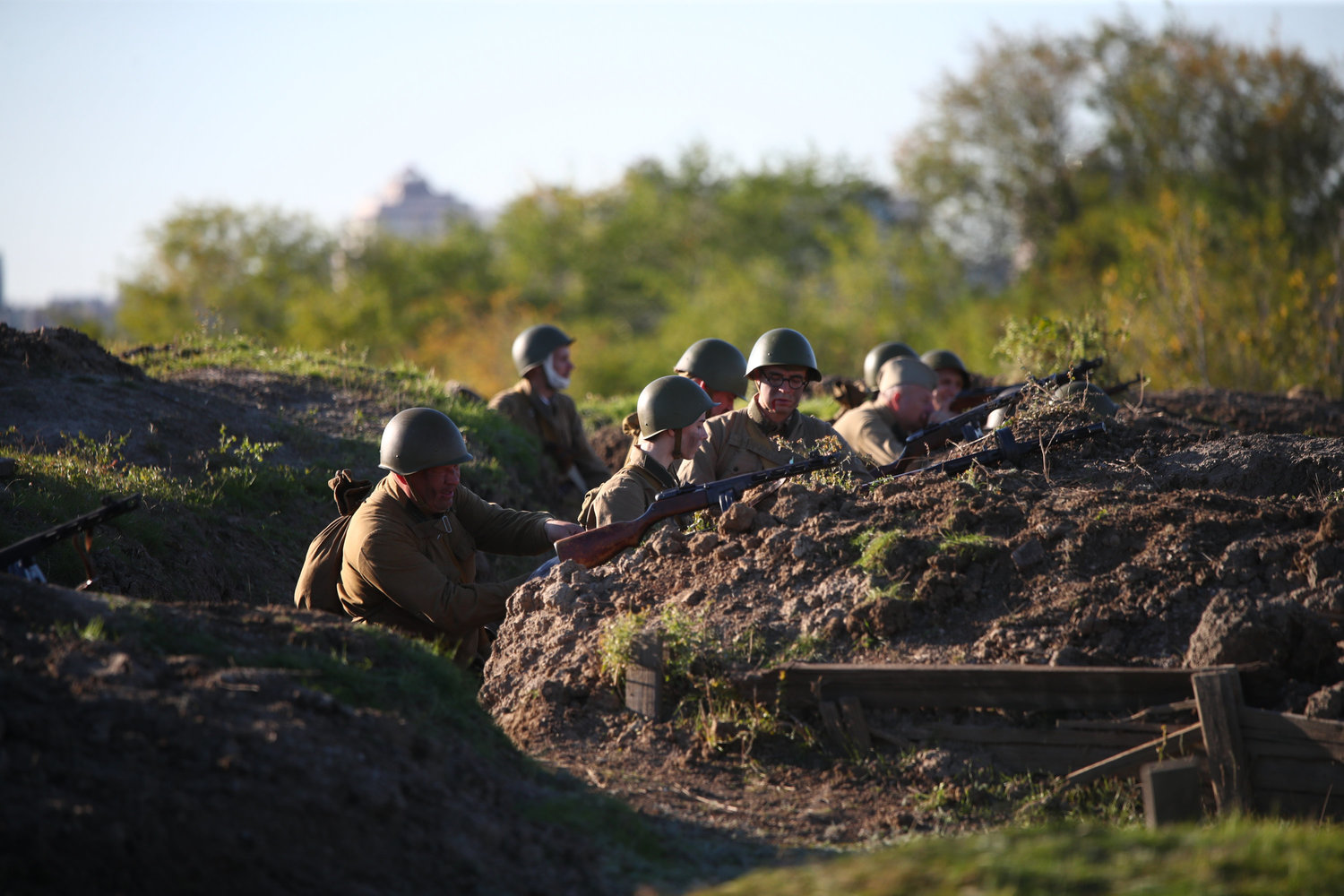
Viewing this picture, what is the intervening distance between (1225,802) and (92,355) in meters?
10.1

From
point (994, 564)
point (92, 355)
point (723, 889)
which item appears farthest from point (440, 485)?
point (92, 355)

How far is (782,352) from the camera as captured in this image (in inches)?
321

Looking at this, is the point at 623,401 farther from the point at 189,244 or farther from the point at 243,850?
the point at 189,244

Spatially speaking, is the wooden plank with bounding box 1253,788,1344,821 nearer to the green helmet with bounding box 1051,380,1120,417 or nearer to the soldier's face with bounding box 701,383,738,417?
the green helmet with bounding box 1051,380,1120,417

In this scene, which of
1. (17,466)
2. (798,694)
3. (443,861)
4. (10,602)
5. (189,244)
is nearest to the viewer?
(443,861)

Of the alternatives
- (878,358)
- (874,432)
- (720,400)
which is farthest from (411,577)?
(878,358)

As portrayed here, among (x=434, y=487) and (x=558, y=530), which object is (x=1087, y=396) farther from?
(x=434, y=487)

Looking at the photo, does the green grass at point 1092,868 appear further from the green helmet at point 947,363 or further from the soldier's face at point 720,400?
the green helmet at point 947,363

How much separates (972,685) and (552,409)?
7.99 meters

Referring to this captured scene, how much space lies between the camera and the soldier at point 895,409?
9.62 m

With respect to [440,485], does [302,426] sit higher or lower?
higher

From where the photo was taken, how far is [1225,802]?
14.5ft

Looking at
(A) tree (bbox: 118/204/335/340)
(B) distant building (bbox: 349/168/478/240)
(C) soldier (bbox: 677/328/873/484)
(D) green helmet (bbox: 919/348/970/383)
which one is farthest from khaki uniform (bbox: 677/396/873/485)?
(B) distant building (bbox: 349/168/478/240)

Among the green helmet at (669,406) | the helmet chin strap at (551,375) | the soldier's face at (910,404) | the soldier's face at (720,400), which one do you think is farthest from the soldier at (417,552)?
the helmet chin strap at (551,375)
